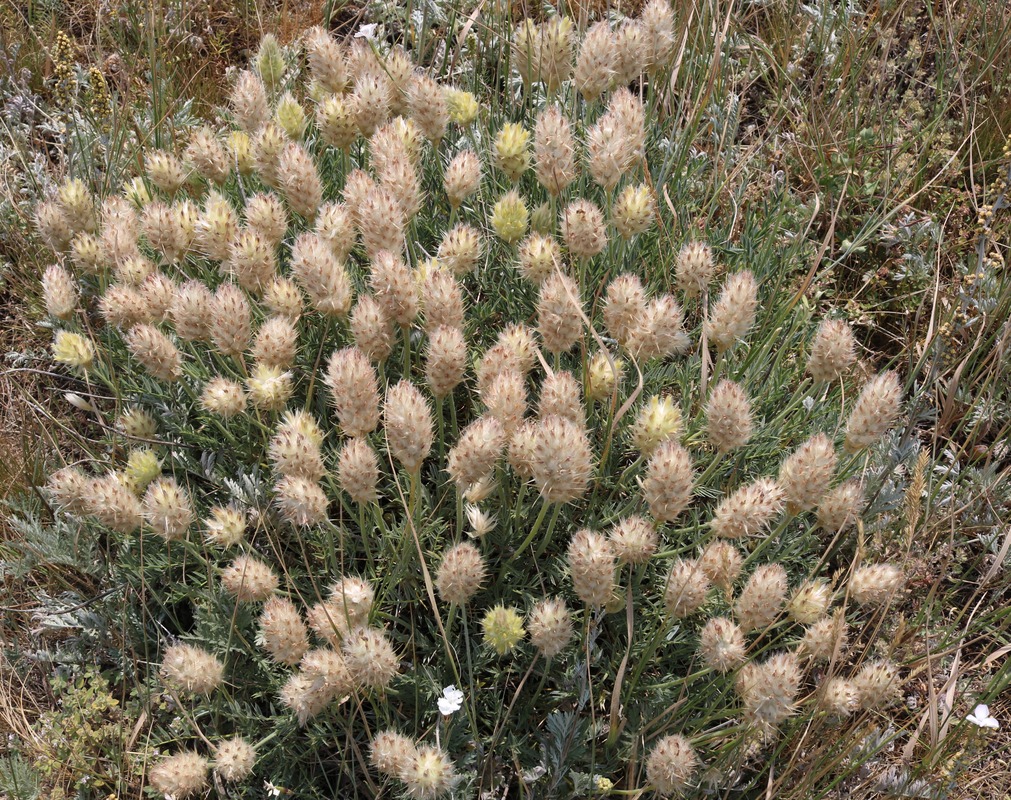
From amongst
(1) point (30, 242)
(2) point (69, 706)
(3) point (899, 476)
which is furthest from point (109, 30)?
(3) point (899, 476)

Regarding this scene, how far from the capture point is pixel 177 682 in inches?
83.4

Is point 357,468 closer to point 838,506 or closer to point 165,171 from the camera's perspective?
point 838,506

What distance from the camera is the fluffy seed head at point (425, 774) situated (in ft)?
6.00

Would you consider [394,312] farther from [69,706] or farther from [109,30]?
[109,30]

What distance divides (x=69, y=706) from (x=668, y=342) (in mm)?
1742

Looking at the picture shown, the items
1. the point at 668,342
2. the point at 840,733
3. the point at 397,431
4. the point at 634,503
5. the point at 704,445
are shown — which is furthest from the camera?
the point at 704,445

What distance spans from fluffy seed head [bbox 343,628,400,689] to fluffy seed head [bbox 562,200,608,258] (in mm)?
1005

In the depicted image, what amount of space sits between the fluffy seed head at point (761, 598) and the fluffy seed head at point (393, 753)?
28.1 inches

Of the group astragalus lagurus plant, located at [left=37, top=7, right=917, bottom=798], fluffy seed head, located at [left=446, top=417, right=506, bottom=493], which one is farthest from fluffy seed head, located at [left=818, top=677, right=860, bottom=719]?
fluffy seed head, located at [left=446, top=417, right=506, bottom=493]

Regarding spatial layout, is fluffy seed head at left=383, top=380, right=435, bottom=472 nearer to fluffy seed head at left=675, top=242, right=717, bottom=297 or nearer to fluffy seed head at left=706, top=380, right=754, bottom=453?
fluffy seed head at left=706, top=380, right=754, bottom=453

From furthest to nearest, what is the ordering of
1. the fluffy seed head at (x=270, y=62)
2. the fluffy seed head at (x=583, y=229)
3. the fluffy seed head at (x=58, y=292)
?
the fluffy seed head at (x=270, y=62) < the fluffy seed head at (x=58, y=292) < the fluffy seed head at (x=583, y=229)

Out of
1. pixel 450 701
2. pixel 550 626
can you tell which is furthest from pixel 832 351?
pixel 450 701

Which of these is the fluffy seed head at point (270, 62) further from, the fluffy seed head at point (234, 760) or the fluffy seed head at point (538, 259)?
the fluffy seed head at point (234, 760)

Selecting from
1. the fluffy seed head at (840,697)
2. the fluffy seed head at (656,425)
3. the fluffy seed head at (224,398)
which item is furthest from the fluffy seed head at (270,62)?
the fluffy seed head at (840,697)
